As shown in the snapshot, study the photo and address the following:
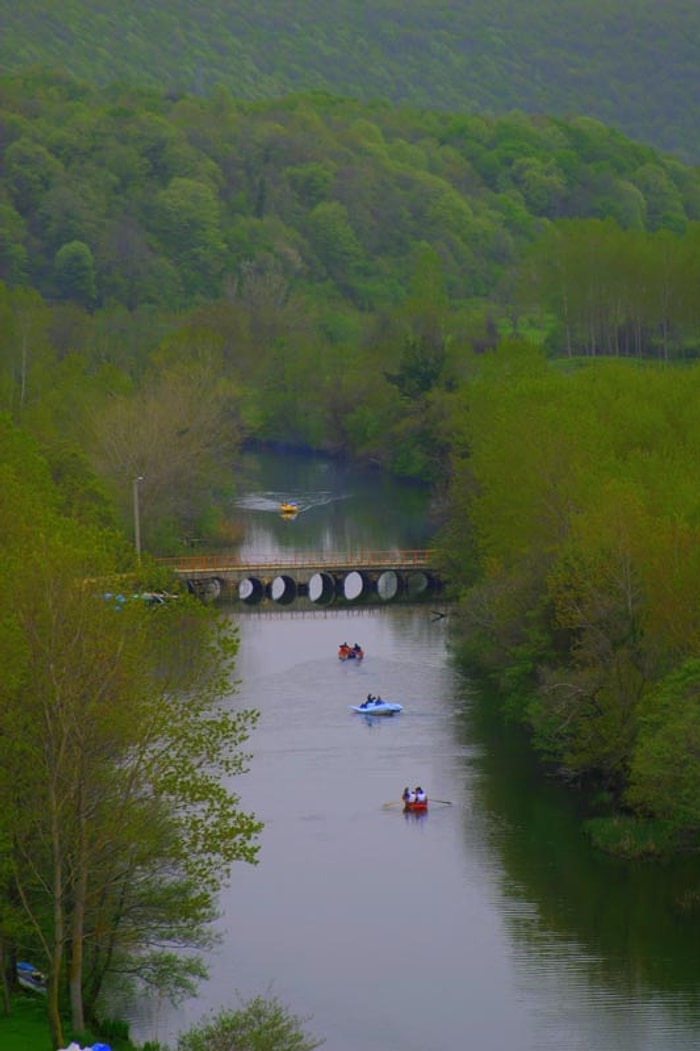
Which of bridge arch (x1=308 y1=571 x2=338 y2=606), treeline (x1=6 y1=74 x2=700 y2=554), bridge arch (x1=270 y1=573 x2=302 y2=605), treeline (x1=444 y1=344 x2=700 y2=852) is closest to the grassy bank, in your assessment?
treeline (x1=444 y1=344 x2=700 y2=852)

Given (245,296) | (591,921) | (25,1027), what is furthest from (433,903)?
(245,296)

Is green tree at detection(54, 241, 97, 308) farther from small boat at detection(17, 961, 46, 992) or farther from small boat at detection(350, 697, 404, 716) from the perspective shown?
small boat at detection(17, 961, 46, 992)

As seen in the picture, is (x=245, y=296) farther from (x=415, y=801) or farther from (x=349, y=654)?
(x=415, y=801)

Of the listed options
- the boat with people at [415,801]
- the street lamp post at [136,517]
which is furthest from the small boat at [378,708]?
the street lamp post at [136,517]

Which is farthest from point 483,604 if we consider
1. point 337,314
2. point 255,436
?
point 337,314

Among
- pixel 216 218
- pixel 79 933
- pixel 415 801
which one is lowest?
pixel 415 801

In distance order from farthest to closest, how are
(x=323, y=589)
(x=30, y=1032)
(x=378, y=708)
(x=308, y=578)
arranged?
(x=323, y=589)
(x=308, y=578)
(x=378, y=708)
(x=30, y=1032)
